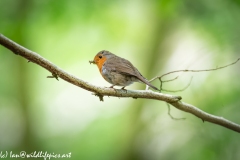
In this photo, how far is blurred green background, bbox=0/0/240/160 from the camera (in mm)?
3492

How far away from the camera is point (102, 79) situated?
385cm

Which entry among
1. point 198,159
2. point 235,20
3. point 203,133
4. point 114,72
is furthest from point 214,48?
point 114,72

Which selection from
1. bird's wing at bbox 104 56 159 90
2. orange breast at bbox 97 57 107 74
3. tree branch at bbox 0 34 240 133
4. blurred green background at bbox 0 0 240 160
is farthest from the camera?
blurred green background at bbox 0 0 240 160

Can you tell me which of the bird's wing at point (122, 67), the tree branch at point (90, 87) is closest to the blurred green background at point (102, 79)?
the tree branch at point (90, 87)

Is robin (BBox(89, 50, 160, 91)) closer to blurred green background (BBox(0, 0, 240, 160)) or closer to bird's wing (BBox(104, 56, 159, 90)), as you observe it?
bird's wing (BBox(104, 56, 159, 90))

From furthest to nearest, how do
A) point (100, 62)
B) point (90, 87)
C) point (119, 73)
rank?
1. point (100, 62)
2. point (119, 73)
3. point (90, 87)

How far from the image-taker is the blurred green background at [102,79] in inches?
137

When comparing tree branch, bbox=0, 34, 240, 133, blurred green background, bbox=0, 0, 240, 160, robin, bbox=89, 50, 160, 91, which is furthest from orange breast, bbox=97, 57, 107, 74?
blurred green background, bbox=0, 0, 240, 160

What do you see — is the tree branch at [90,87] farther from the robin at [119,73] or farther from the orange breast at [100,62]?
the orange breast at [100,62]

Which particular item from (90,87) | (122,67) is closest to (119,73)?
(122,67)

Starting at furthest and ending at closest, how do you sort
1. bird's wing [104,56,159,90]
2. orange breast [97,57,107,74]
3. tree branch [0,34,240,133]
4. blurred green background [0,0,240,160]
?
blurred green background [0,0,240,160], orange breast [97,57,107,74], bird's wing [104,56,159,90], tree branch [0,34,240,133]

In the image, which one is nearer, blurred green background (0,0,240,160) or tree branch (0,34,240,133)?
tree branch (0,34,240,133)

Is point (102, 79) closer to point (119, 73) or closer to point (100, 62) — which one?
point (100, 62)

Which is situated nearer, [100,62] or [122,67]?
[122,67]
